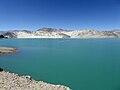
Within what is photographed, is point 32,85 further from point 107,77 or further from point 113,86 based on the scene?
point 107,77

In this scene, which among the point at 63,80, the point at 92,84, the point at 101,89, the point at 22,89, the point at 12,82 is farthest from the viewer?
the point at 63,80

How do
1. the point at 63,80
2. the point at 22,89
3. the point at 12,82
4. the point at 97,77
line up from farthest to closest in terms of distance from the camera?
1. the point at 97,77
2. the point at 63,80
3. the point at 12,82
4. the point at 22,89

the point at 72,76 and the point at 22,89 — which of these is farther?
the point at 72,76

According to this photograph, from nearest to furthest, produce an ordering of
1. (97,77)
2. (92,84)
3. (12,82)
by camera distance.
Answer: (12,82) < (92,84) < (97,77)

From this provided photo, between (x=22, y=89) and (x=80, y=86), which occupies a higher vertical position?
(x=22, y=89)

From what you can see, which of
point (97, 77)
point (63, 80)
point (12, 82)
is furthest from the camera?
point (97, 77)

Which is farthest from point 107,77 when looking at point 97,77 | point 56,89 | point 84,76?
point 56,89

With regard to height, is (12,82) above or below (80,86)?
above

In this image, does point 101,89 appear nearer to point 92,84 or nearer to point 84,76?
point 92,84

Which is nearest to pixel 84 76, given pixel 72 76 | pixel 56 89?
pixel 72 76
